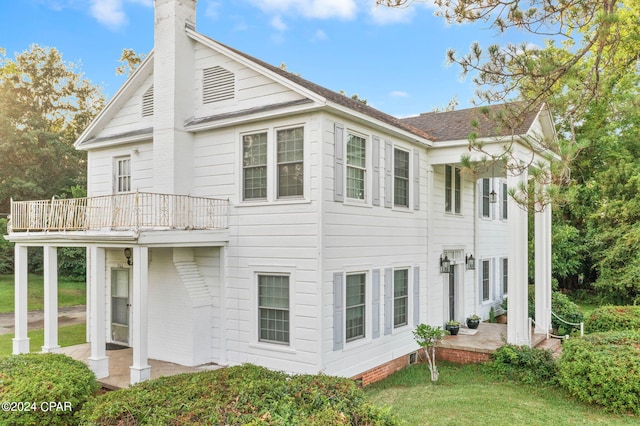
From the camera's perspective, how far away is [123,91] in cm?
1155

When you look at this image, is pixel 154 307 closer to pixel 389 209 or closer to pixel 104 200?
pixel 104 200

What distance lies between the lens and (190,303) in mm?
9477

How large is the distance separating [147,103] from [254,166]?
3.91 m

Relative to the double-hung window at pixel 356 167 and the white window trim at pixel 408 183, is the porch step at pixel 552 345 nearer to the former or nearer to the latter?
the white window trim at pixel 408 183

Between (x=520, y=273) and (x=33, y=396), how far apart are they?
993 centimetres

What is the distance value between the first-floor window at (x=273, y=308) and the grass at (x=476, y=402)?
2.13m

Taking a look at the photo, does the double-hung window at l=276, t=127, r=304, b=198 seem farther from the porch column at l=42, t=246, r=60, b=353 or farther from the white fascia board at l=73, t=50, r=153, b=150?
the porch column at l=42, t=246, r=60, b=353

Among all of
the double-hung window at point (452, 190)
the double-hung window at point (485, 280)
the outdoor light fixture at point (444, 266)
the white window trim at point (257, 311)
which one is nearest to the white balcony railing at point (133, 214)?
the white window trim at point (257, 311)

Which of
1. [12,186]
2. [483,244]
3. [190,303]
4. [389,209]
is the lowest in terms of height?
[190,303]

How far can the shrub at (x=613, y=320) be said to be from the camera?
1267 centimetres

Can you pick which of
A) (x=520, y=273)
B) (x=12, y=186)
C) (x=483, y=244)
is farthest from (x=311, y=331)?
(x=12, y=186)

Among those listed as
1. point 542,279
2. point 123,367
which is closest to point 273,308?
point 123,367

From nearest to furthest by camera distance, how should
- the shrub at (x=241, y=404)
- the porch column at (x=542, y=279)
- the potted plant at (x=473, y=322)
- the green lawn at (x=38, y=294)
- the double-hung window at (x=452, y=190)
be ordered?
the shrub at (x=241, y=404) < the double-hung window at (x=452, y=190) < the potted plant at (x=473, y=322) < the porch column at (x=542, y=279) < the green lawn at (x=38, y=294)

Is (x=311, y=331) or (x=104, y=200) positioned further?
(x=104, y=200)
